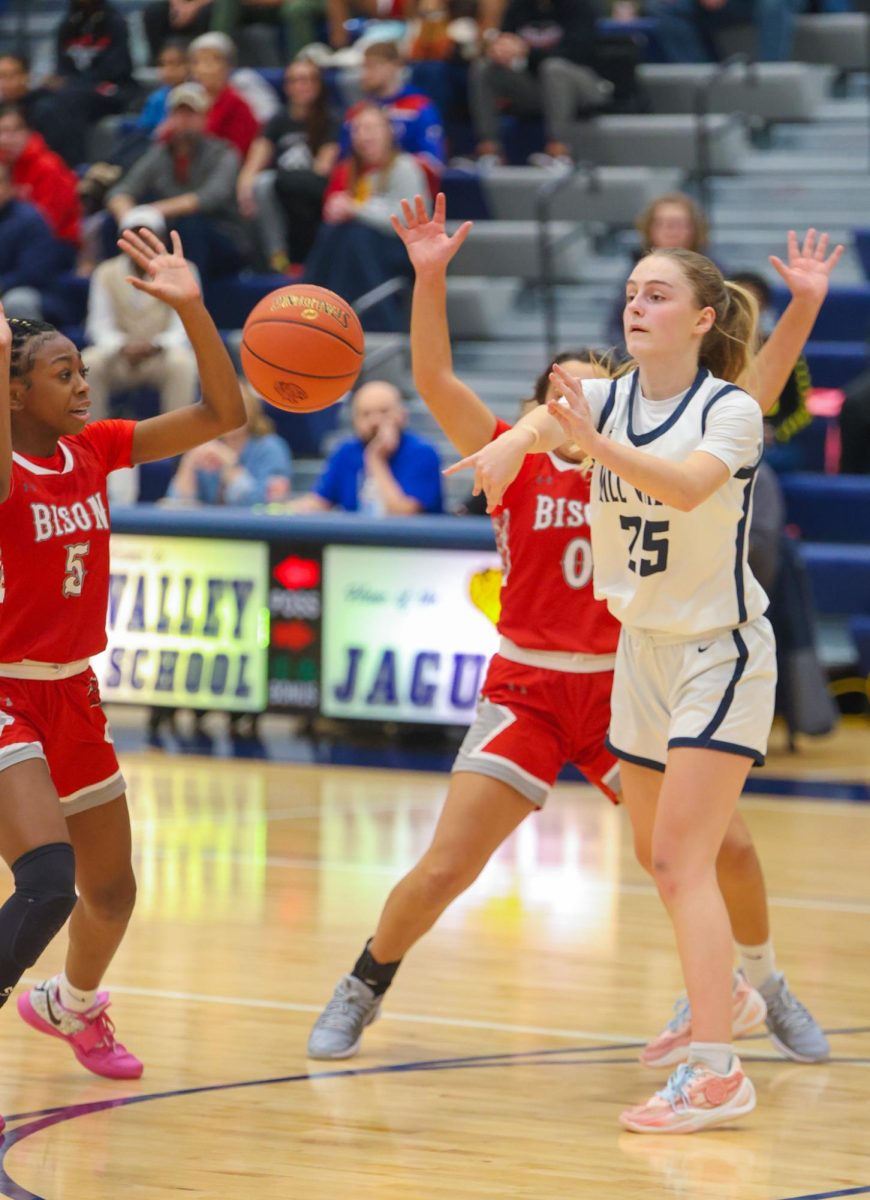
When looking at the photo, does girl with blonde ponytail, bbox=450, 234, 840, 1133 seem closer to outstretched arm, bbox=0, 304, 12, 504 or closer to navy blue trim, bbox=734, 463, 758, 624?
navy blue trim, bbox=734, 463, 758, 624

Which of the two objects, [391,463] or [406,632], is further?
[391,463]

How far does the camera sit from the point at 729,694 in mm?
4602

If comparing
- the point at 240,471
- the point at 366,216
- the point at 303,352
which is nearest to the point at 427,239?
the point at 303,352

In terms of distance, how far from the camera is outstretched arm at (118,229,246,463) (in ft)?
16.2

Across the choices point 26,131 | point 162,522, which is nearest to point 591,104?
point 26,131

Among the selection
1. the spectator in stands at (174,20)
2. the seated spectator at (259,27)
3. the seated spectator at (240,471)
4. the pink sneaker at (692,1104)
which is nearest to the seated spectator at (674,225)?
the seated spectator at (240,471)

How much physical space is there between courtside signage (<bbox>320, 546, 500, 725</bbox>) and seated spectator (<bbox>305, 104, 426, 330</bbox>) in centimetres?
355

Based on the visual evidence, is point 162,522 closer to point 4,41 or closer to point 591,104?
point 591,104

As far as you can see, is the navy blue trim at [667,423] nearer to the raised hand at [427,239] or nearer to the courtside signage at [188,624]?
the raised hand at [427,239]

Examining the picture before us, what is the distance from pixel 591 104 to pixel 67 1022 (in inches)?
433

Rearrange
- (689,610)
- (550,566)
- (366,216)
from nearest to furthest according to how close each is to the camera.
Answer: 1. (689,610)
2. (550,566)
3. (366,216)

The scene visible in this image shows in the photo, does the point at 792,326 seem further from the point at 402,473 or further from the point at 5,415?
the point at 402,473

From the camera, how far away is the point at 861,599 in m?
11.9

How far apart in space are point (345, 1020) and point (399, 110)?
10.1 meters
